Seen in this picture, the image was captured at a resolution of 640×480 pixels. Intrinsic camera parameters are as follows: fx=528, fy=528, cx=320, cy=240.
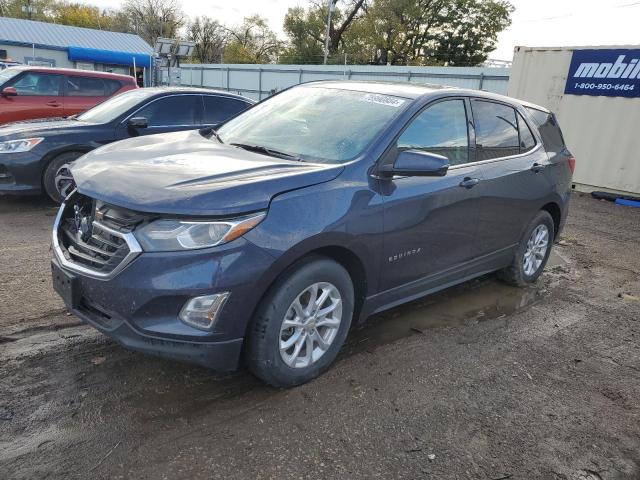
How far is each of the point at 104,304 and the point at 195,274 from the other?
542 mm

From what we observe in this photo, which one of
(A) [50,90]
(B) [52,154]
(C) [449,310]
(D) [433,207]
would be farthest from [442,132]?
(A) [50,90]

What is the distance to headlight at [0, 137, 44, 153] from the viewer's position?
6320mm

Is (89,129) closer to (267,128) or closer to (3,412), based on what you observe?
(267,128)

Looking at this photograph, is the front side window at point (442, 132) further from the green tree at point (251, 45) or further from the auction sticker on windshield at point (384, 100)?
the green tree at point (251, 45)

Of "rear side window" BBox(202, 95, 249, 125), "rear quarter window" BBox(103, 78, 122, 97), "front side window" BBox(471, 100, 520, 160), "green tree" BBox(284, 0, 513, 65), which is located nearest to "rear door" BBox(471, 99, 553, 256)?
"front side window" BBox(471, 100, 520, 160)

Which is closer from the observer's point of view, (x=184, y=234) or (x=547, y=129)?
(x=184, y=234)

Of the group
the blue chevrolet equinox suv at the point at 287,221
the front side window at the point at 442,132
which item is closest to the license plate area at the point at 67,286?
the blue chevrolet equinox suv at the point at 287,221

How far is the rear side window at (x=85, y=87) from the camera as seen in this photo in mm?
9195

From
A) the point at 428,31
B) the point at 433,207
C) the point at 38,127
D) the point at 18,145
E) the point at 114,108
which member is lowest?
the point at 18,145

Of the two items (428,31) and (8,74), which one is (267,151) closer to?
(8,74)

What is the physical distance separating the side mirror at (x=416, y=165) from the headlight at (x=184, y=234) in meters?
1.13

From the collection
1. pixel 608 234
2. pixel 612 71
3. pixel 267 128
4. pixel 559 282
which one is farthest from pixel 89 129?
pixel 612 71

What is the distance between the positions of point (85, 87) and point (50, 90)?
1.87 ft

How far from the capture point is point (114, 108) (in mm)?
7293
